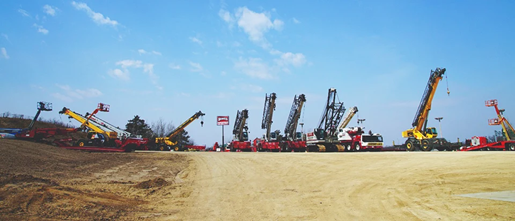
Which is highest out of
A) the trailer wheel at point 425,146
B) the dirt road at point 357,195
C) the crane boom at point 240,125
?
the crane boom at point 240,125

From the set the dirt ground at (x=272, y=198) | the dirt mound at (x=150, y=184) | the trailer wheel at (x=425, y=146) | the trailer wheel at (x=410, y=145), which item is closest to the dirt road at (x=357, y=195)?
the dirt ground at (x=272, y=198)

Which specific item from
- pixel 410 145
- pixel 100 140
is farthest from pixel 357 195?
pixel 100 140

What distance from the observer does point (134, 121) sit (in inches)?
3477

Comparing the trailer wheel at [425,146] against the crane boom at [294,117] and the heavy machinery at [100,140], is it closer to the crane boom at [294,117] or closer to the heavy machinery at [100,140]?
the crane boom at [294,117]

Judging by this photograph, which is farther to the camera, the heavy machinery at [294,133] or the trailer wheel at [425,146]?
the heavy machinery at [294,133]

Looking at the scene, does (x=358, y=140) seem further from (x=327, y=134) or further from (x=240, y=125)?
(x=240, y=125)

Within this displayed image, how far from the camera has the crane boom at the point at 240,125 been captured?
5041 centimetres

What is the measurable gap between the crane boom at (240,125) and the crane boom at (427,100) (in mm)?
26293

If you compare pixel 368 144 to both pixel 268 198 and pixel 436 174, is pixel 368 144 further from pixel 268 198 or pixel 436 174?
pixel 268 198

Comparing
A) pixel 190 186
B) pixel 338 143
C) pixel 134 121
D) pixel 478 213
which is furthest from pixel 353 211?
pixel 134 121

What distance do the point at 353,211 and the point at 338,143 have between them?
32.1 meters

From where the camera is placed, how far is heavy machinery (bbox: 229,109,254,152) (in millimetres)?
49125

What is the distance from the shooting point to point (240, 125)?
5122cm

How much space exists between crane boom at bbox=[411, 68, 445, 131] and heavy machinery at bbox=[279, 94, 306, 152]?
14462 mm
